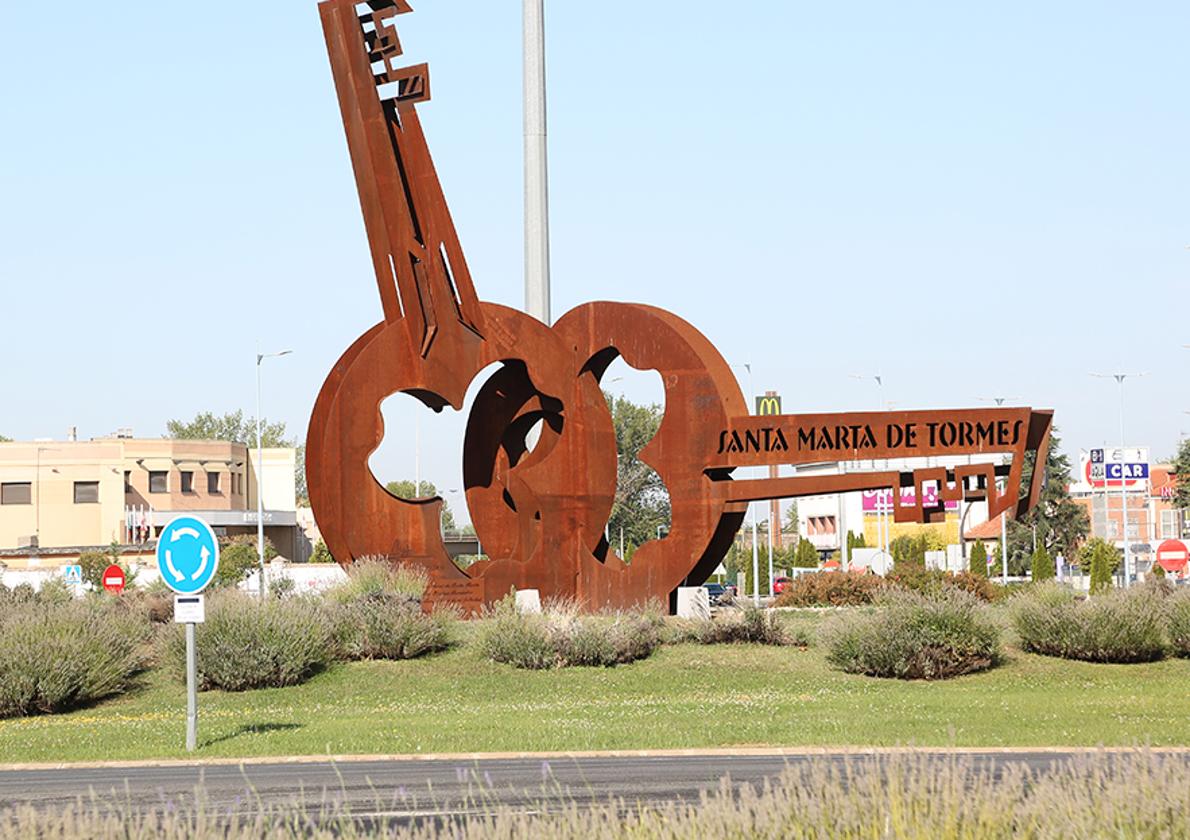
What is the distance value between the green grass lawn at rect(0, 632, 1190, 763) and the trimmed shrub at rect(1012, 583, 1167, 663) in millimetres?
343

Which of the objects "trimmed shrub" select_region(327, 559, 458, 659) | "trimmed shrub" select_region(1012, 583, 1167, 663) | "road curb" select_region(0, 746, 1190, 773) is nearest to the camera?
"road curb" select_region(0, 746, 1190, 773)

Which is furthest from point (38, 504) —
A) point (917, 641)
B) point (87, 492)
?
point (917, 641)

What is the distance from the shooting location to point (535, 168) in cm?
3859

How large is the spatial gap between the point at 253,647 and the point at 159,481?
222ft

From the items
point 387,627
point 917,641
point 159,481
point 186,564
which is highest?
point 159,481

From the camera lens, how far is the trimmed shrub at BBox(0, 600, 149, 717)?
80.6ft

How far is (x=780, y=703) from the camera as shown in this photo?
2305cm

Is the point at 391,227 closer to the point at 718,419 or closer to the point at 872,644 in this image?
the point at 718,419

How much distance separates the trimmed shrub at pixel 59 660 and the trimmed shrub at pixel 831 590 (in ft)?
50.6

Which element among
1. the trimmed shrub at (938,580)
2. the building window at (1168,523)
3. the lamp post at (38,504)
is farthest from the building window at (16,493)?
the building window at (1168,523)

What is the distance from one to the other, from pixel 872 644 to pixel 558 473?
6.97 meters

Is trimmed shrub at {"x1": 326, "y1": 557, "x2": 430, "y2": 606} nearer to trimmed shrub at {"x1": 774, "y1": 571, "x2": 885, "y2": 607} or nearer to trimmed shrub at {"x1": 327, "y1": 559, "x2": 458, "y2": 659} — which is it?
trimmed shrub at {"x1": 327, "y1": 559, "x2": 458, "y2": 659}

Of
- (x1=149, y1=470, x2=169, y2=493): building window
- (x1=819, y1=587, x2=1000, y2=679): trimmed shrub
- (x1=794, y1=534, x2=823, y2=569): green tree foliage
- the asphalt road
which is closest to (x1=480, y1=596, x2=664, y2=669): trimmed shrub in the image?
(x1=819, y1=587, x2=1000, y2=679): trimmed shrub

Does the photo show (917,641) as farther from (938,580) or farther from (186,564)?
(186,564)
